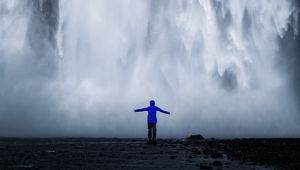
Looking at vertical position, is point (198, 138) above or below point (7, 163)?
above

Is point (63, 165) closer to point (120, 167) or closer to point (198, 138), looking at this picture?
point (120, 167)

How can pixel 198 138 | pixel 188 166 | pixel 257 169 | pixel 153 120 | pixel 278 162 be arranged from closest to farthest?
pixel 257 169 < pixel 188 166 < pixel 278 162 < pixel 153 120 < pixel 198 138

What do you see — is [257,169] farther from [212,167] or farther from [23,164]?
[23,164]

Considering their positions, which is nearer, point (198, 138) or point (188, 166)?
point (188, 166)

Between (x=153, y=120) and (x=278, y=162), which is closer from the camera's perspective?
(x=278, y=162)

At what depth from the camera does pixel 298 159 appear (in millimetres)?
19125

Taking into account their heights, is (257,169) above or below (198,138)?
below

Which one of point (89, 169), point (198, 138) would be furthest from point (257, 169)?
point (198, 138)

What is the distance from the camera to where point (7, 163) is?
1855cm

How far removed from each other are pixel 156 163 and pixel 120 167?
2058mm

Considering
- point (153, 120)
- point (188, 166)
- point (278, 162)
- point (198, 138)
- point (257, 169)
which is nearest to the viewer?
point (257, 169)

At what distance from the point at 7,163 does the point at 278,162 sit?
1058 centimetres

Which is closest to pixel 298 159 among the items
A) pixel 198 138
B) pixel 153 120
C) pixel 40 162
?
pixel 40 162

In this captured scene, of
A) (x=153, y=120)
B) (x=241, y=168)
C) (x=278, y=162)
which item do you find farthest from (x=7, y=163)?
(x=153, y=120)
